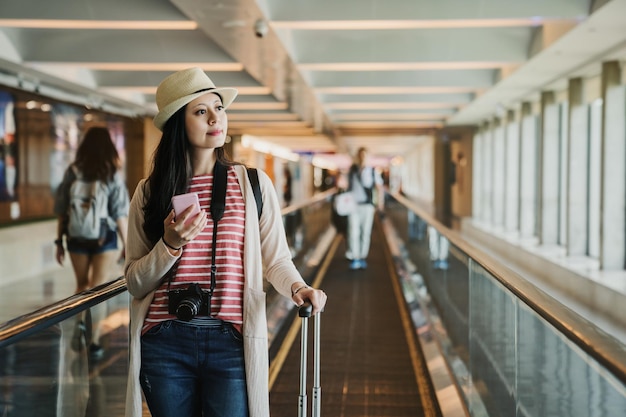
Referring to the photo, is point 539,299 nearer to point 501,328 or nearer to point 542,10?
point 501,328

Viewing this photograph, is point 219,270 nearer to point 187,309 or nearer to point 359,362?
point 187,309

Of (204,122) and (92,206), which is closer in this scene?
(204,122)

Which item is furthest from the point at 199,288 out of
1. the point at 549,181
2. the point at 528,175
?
the point at 528,175

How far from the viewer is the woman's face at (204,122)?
239 centimetres

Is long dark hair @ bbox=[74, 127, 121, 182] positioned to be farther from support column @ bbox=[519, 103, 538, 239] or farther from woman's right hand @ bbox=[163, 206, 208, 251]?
support column @ bbox=[519, 103, 538, 239]

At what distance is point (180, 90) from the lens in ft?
7.77

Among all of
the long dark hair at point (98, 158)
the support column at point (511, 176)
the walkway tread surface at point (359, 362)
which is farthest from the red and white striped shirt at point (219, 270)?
the support column at point (511, 176)

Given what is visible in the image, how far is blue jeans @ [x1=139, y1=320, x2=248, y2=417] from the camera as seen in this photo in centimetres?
231

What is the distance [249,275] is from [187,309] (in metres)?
0.22

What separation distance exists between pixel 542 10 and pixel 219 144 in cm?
744

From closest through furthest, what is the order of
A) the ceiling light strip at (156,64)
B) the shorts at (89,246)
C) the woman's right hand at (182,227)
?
the woman's right hand at (182,227) → the shorts at (89,246) → the ceiling light strip at (156,64)

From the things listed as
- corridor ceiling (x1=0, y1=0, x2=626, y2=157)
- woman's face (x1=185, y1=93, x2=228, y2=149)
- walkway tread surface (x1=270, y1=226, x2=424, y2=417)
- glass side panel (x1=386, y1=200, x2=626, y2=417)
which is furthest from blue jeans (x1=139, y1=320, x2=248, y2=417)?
corridor ceiling (x1=0, y1=0, x2=626, y2=157)

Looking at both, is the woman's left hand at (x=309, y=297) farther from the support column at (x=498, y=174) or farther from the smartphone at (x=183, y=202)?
the support column at (x=498, y=174)

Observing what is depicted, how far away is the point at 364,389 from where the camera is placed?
5742 millimetres
